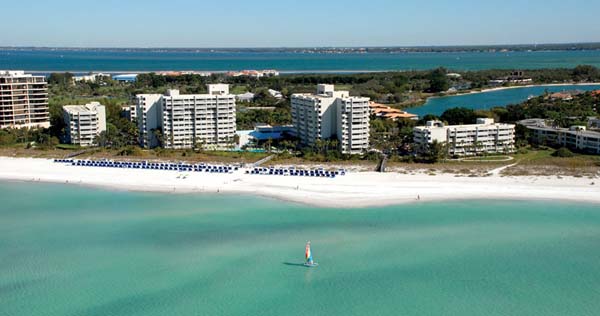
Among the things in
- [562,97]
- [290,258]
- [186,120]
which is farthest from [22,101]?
[562,97]

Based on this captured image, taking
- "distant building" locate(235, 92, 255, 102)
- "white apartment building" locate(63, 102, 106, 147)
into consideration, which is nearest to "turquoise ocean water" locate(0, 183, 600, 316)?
"white apartment building" locate(63, 102, 106, 147)

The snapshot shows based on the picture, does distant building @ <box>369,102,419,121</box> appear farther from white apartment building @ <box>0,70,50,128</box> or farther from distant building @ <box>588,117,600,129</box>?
white apartment building @ <box>0,70,50,128</box>

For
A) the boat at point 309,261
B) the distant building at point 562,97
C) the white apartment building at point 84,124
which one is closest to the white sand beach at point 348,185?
the boat at point 309,261

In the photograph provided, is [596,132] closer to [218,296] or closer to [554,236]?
[554,236]

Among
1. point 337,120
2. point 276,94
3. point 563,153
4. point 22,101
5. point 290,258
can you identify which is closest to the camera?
point 290,258

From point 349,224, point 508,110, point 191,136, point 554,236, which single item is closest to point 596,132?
point 508,110

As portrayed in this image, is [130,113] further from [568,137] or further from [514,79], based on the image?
[514,79]

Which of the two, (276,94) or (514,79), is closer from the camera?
(276,94)
